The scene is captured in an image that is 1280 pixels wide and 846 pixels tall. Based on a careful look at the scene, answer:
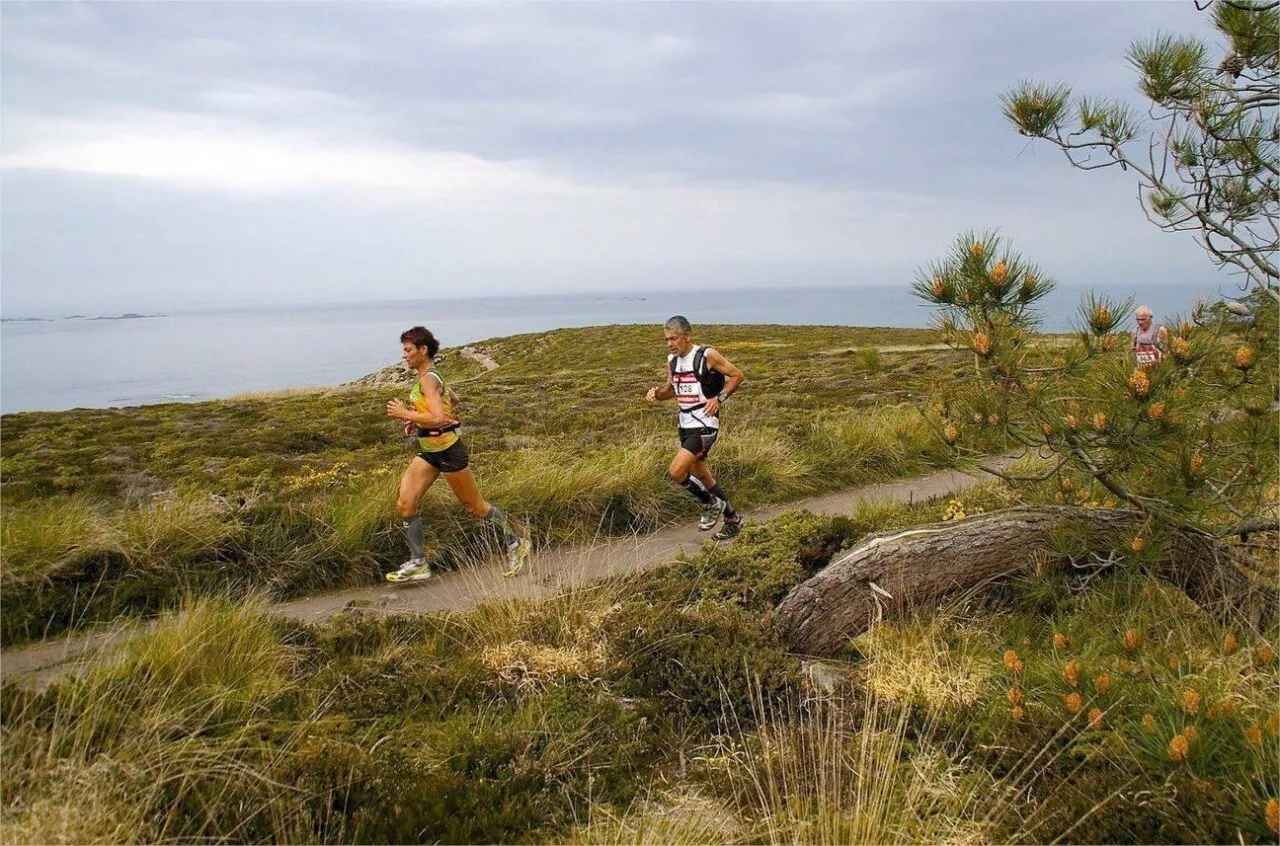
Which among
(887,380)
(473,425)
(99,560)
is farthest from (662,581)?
(887,380)

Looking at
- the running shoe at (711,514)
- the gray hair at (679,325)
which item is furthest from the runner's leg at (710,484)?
the gray hair at (679,325)

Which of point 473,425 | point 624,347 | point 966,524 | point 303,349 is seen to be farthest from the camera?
point 303,349

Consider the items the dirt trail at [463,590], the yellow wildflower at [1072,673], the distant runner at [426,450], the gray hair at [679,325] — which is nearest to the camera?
the yellow wildflower at [1072,673]

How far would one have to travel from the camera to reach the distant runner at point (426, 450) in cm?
645

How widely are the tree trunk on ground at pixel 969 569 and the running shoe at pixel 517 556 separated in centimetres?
247

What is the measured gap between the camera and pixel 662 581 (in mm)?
6066

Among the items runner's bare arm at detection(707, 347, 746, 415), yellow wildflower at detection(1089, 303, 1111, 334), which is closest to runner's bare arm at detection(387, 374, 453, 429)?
runner's bare arm at detection(707, 347, 746, 415)

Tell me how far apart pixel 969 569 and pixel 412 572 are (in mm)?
4647

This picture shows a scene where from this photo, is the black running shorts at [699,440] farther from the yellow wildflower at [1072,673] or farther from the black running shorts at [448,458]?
the yellow wildflower at [1072,673]

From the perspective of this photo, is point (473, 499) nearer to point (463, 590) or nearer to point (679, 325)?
point (463, 590)

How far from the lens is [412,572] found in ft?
21.9

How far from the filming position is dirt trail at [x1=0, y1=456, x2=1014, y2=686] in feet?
15.8

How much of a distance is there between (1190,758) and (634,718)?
104 inches

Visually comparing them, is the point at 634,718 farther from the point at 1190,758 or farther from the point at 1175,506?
the point at 1175,506
